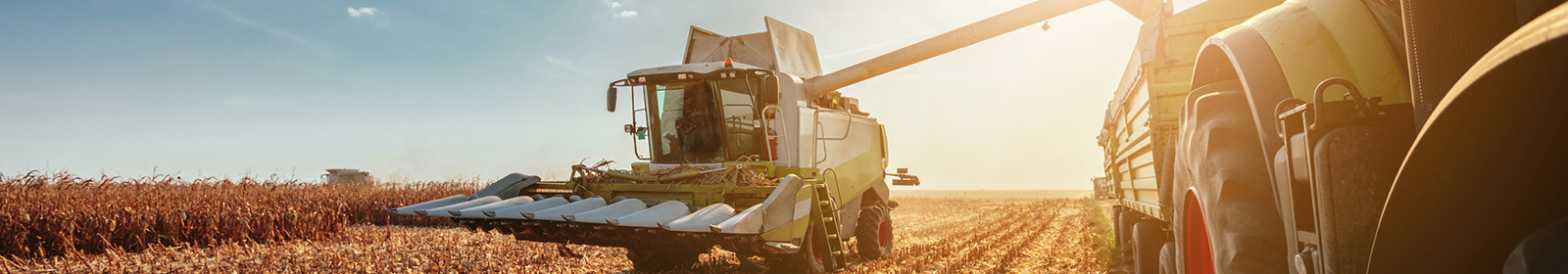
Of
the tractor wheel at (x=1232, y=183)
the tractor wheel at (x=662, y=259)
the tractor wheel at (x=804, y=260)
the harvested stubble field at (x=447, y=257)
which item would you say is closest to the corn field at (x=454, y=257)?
the harvested stubble field at (x=447, y=257)

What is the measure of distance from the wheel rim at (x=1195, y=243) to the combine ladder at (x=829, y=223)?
4.40m

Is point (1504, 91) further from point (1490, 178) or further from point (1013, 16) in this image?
point (1013, 16)

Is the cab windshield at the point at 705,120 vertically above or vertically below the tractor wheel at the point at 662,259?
above

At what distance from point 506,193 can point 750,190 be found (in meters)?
2.84

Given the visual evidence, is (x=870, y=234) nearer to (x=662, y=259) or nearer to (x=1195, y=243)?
(x=662, y=259)

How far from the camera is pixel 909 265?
27.9 ft

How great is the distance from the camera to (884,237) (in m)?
10.3

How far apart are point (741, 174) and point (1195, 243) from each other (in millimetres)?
4843

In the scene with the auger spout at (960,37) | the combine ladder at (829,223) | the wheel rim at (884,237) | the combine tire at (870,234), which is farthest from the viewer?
the auger spout at (960,37)

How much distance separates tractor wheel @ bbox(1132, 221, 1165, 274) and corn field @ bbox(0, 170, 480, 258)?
9.32 m

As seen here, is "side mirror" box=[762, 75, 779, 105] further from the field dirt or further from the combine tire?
the combine tire

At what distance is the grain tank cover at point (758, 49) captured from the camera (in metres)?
10.3

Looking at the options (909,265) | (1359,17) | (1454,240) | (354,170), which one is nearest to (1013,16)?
(909,265)

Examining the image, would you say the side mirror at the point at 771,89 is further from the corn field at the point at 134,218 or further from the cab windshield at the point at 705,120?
the corn field at the point at 134,218
